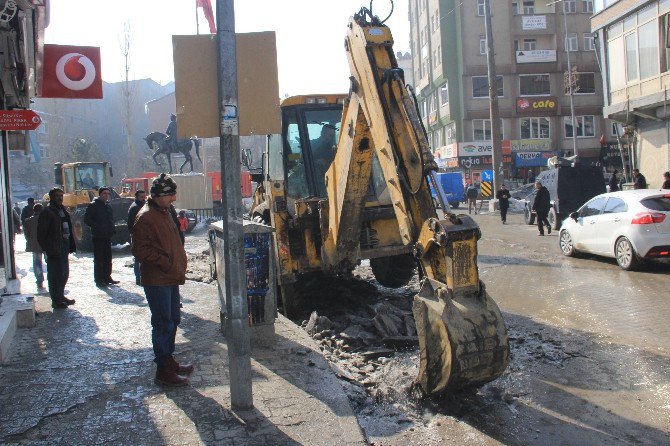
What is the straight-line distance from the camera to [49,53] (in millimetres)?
8922

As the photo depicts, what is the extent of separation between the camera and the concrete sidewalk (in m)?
4.31

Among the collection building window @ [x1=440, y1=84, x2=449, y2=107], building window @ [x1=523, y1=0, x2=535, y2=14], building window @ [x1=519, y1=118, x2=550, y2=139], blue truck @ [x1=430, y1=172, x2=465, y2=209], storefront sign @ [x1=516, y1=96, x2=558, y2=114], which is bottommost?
blue truck @ [x1=430, y1=172, x2=465, y2=209]

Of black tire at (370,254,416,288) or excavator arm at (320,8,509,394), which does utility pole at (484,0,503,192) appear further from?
excavator arm at (320,8,509,394)

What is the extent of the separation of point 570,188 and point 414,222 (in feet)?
54.5

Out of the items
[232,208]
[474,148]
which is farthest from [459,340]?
[474,148]

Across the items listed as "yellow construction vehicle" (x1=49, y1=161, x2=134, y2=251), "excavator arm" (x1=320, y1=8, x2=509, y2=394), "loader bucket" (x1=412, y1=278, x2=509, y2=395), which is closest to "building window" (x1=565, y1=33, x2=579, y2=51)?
"yellow construction vehicle" (x1=49, y1=161, x2=134, y2=251)

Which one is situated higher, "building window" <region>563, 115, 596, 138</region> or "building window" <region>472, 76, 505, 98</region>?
"building window" <region>472, 76, 505, 98</region>

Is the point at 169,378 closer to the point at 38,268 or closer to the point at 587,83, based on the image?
the point at 38,268

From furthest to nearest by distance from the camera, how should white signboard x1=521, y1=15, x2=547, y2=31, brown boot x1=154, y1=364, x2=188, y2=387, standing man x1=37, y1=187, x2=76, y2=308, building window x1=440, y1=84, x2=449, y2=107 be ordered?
building window x1=440, y1=84, x2=449, y2=107 → white signboard x1=521, y1=15, x2=547, y2=31 → standing man x1=37, y1=187, x2=76, y2=308 → brown boot x1=154, y1=364, x2=188, y2=387

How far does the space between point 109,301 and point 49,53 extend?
3.90 meters

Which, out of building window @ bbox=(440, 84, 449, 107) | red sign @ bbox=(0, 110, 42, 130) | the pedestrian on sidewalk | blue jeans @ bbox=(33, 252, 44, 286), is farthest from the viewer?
building window @ bbox=(440, 84, 449, 107)

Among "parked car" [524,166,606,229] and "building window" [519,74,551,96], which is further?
"building window" [519,74,551,96]

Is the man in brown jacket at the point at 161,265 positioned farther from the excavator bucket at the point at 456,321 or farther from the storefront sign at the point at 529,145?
the storefront sign at the point at 529,145

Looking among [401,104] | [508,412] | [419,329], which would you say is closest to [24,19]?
[401,104]
